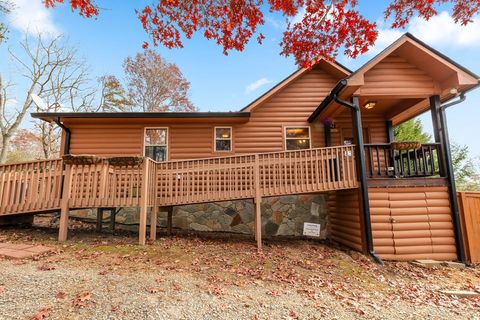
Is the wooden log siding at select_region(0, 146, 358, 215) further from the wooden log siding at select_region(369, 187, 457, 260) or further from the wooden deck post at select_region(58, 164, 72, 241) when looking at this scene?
the wooden log siding at select_region(369, 187, 457, 260)

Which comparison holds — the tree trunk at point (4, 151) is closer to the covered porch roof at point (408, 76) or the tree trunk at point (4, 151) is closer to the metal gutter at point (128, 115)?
the metal gutter at point (128, 115)

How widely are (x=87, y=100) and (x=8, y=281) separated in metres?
20.1

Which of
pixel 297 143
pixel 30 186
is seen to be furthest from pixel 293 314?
pixel 297 143

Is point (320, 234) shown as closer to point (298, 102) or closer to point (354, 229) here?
point (354, 229)

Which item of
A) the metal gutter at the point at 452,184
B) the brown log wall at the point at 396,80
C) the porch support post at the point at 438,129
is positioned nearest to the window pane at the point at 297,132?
the brown log wall at the point at 396,80

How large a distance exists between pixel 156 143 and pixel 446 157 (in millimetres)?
9178

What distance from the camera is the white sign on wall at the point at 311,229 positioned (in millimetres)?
8562

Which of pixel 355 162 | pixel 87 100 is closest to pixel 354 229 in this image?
pixel 355 162

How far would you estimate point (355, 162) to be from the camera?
6.89 m

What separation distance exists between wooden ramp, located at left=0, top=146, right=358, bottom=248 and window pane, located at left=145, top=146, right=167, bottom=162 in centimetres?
221

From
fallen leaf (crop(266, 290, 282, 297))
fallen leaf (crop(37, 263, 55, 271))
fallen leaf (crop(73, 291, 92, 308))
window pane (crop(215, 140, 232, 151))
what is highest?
window pane (crop(215, 140, 232, 151))

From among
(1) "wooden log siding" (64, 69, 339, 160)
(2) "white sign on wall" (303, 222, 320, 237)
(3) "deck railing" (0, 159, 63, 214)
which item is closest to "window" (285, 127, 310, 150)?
(1) "wooden log siding" (64, 69, 339, 160)

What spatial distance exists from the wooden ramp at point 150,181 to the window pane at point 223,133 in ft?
7.48

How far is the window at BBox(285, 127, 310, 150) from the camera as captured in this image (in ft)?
31.9
